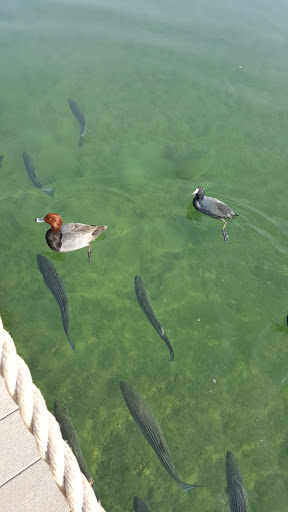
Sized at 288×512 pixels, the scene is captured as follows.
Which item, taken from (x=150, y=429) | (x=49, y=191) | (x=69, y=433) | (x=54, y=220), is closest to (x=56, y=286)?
(x=54, y=220)

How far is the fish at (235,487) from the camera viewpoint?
3.07m

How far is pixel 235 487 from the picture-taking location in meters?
3.18

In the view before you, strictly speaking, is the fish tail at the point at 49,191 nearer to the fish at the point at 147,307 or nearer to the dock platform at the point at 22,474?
the fish at the point at 147,307

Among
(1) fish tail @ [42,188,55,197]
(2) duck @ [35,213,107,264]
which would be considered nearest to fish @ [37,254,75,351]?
(2) duck @ [35,213,107,264]

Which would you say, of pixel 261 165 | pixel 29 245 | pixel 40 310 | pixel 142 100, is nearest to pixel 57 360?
pixel 40 310

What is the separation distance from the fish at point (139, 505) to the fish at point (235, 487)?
2.42 ft

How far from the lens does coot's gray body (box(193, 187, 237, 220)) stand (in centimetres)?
499

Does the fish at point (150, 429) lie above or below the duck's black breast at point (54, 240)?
below

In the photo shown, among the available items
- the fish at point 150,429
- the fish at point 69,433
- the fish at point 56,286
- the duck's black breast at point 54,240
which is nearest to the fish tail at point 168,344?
the fish at point 150,429

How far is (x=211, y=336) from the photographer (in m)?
4.16

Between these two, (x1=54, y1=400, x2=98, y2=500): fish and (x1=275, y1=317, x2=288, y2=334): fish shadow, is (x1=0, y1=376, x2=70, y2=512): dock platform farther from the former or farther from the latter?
(x1=275, y1=317, x2=288, y2=334): fish shadow

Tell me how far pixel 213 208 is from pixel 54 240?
217 cm

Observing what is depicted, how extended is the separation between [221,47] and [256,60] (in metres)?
0.88

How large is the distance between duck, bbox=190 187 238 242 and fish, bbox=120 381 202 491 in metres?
2.48
